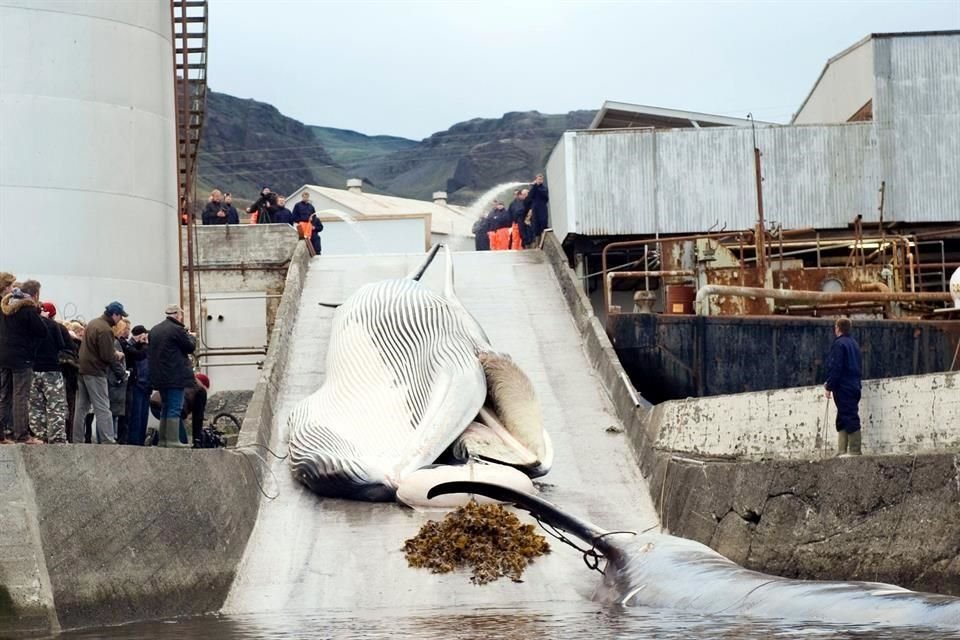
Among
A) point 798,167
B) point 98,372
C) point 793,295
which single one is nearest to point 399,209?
point 798,167

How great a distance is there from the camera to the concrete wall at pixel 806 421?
577 inches

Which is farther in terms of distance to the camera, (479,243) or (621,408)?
(479,243)

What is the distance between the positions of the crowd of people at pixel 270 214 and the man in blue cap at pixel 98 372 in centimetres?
1508

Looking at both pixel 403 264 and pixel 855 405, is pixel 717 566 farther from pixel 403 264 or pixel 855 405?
pixel 403 264

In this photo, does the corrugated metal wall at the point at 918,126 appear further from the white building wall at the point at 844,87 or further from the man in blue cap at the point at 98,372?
the man in blue cap at the point at 98,372

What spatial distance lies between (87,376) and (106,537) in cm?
376

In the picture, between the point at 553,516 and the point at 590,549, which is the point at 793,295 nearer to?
the point at 590,549

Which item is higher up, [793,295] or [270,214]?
[270,214]

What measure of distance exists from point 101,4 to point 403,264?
7.08m

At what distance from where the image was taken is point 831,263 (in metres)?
35.6

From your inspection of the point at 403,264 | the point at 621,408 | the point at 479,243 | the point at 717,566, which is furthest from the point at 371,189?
the point at 717,566

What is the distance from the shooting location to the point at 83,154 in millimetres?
24078

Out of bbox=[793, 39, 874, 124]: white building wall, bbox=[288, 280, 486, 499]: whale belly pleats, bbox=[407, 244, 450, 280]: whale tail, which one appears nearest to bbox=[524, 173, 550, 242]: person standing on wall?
bbox=[407, 244, 450, 280]: whale tail

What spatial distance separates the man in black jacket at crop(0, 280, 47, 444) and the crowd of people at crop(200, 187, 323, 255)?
16933mm
